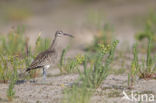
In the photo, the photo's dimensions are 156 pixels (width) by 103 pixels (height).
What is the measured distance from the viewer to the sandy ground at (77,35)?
6082 mm

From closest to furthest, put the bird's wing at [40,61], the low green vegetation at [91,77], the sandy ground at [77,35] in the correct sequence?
the low green vegetation at [91,77]
the sandy ground at [77,35]
the bird's wing at [40,61]

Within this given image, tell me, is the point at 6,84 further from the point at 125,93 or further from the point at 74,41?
the point at 74,41

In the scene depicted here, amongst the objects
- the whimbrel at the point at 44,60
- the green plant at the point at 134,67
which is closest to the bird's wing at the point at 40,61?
the whimbrel at the point at 44,60

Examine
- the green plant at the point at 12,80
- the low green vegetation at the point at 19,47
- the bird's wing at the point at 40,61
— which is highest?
the low green vegetation at the point at 19,47

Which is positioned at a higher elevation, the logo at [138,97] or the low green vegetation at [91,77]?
the low green vegetation at [91,77]

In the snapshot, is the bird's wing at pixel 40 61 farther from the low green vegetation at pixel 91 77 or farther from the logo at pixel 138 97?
the logo at pixel 138 97

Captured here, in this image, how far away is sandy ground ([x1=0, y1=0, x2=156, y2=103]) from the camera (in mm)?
6082

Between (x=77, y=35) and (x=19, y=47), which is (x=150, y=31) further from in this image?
(x=19, y=47)

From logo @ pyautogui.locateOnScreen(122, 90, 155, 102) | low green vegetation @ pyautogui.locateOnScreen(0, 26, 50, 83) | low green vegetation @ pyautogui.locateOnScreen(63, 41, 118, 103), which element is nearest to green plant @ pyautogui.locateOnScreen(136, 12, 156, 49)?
low green vegetation @ pyautogui.locateOnScreen(0, 26, 50, 83)

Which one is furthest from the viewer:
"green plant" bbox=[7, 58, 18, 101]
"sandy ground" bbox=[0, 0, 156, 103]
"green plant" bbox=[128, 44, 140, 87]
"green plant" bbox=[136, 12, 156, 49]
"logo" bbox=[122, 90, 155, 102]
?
"green plant" bbox=[136, 12, 156, 49]

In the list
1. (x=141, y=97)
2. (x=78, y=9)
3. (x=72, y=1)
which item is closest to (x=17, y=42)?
(x=141, y=97)

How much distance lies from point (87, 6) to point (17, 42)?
12623 millimetres

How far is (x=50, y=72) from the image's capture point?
27.5 feet

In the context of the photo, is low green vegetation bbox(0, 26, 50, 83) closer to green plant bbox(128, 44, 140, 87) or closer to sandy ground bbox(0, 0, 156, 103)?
sandy ground bbox(0, 0, 156, 103)
